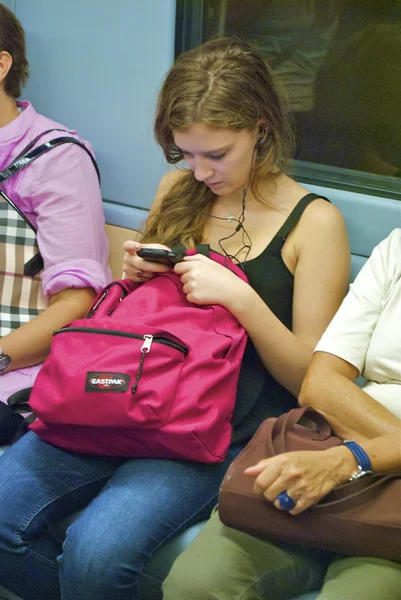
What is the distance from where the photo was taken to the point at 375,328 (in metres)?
1.80

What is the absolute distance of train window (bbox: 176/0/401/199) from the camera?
84.5 inches

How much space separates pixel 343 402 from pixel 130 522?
1.77 ft

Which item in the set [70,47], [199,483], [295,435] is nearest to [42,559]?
[199,483]

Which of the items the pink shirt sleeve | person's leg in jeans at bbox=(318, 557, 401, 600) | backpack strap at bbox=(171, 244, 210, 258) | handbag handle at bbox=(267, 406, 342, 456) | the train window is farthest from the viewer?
the pink shirt sleeve

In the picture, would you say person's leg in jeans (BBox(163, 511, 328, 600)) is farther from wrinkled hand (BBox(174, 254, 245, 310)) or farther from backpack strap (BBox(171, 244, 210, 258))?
backpack strap (BBox(171, 244, 210, 258))

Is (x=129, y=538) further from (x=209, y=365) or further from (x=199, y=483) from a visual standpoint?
(x=209, y=365)

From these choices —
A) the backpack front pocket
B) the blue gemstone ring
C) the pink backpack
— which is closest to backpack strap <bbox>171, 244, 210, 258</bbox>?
the pink backpack

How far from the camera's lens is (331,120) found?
228cm

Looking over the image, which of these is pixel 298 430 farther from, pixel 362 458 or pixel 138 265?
pixel 138 265

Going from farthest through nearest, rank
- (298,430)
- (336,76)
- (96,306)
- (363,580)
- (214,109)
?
(336,76), (96,306), (214,109), (298,430), (363,580)

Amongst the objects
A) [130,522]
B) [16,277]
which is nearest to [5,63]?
[16,277]

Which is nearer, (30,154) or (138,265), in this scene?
(138,265)

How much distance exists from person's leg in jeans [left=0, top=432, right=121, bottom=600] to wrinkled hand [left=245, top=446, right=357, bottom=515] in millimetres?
532

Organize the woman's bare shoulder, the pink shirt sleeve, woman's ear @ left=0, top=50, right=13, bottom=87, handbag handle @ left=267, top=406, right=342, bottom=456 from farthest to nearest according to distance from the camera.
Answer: woman's ear @ left=0, top=50, right=13, bottom=87 < the pink shirt sleeve < the woman's bare shoulder < handbag handle @ left=267, top=406, right=342, bottom=456
